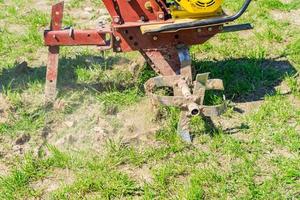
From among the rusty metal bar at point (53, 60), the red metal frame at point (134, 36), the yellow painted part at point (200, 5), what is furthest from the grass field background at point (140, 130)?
the yellow painted part at point (200, 5)

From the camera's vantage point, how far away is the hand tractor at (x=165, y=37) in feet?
13.5

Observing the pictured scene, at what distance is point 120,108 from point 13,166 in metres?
1.16

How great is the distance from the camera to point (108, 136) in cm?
423

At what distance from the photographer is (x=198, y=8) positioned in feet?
13.8

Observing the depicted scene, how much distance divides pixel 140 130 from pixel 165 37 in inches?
34.4

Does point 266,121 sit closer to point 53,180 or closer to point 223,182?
point 223,182

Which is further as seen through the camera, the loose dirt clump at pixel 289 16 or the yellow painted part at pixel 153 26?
the loose dirt clump at pixel 289 16

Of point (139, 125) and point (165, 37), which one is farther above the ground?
point (165, 37)

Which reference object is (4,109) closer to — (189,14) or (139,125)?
(139,125)

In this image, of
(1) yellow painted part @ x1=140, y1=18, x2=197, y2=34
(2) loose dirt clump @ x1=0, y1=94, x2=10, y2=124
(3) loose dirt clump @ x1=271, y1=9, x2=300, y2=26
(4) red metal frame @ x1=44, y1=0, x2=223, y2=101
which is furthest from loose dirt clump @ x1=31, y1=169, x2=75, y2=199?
(3) loose dirt clump @ x1=271, y1=9, x2=300, y2=26

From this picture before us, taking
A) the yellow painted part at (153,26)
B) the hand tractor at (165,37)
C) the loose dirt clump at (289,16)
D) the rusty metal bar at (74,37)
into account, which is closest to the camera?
the hand tractor at (165,37)

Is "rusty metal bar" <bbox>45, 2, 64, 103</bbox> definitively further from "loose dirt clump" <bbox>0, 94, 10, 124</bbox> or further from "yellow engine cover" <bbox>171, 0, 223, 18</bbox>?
"yellow engine cover" <bbox>171, 0, 223, 18</bbox>

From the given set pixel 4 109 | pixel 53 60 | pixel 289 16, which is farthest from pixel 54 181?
pixel 289 16

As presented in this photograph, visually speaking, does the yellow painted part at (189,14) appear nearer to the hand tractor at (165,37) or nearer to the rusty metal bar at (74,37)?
the hand tractor at (165,37)
